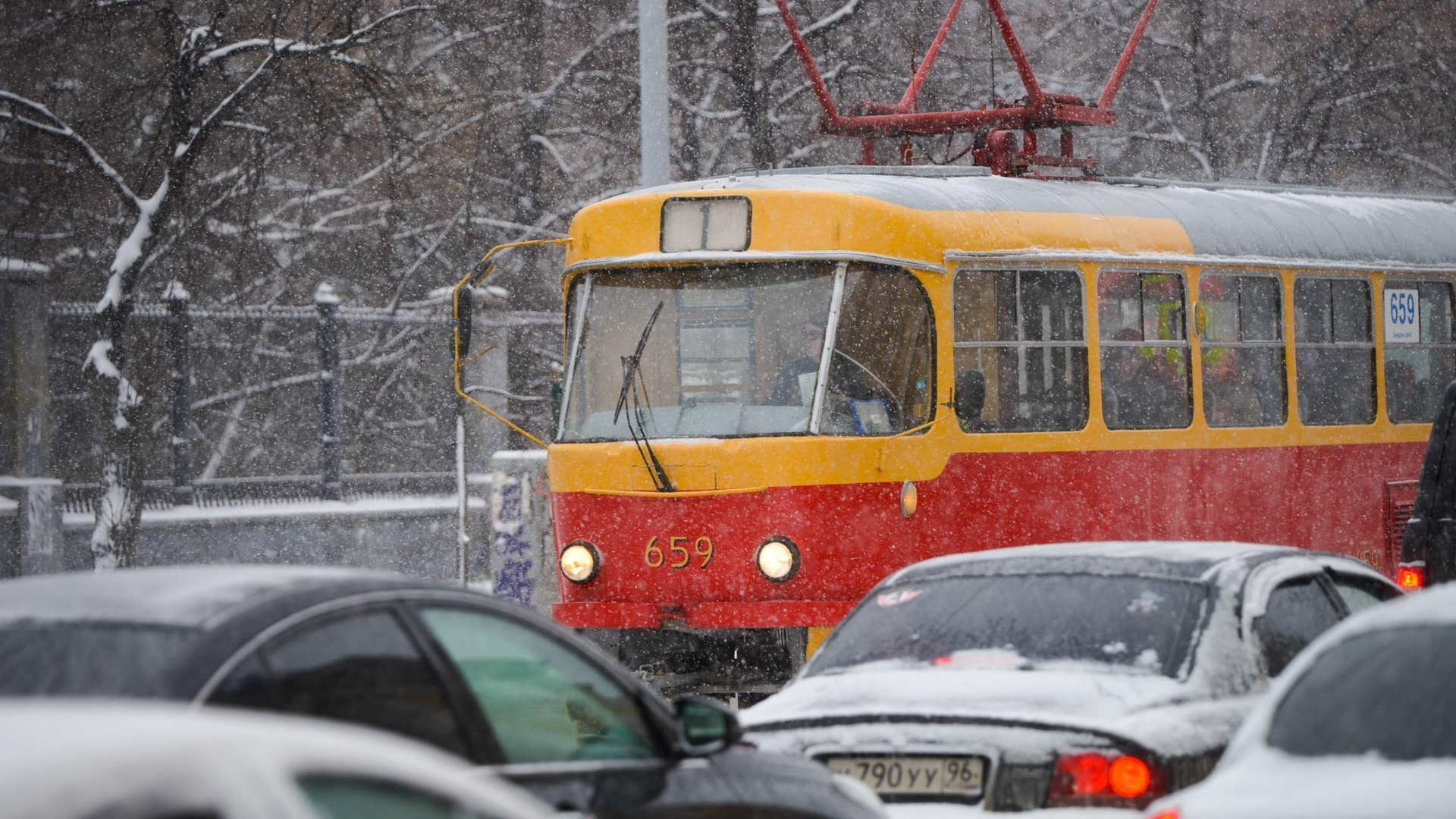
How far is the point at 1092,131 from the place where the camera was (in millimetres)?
30641

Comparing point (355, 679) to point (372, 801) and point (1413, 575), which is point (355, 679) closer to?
point (372, 801)

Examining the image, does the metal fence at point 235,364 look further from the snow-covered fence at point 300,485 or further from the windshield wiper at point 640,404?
the windshield wiper at point 640,404

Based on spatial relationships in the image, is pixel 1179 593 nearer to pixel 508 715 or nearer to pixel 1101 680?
pixel 1101 680

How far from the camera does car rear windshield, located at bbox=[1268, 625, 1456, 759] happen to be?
183 inches

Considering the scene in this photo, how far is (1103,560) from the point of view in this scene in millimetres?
7086

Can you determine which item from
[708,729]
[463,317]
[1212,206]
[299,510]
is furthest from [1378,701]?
[299,510]

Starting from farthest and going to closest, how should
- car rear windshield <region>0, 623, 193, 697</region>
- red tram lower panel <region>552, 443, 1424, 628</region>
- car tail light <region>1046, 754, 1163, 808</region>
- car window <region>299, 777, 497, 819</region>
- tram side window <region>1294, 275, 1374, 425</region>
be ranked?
tram side window <region>1294, 275, 1374, 425</region>
red tram lower panel <region>552, 443, 1424, 628</region>
car tail light <region>1046, 754, 1163, 808</region>
car rear windshield <region>0, 623, 193, 697</region>
car window <region>299, 777, 497, 819</region>

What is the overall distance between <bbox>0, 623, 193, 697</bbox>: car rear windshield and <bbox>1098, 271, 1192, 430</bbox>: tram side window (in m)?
8.92

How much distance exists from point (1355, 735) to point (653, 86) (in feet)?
37.7

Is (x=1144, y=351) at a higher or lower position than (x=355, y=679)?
higher

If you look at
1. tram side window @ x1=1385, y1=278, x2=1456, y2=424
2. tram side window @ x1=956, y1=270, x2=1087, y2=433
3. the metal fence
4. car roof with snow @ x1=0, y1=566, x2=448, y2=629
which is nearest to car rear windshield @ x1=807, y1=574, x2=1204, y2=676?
car roof with snow @ x1=0, y1=566, x2=448, y2=629

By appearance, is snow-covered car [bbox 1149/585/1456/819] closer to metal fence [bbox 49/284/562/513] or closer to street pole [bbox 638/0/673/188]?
street pole [bbox 638/0/673/188]

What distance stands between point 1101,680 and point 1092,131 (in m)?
25.0

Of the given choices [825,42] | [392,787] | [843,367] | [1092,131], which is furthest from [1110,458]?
[1092,131]
